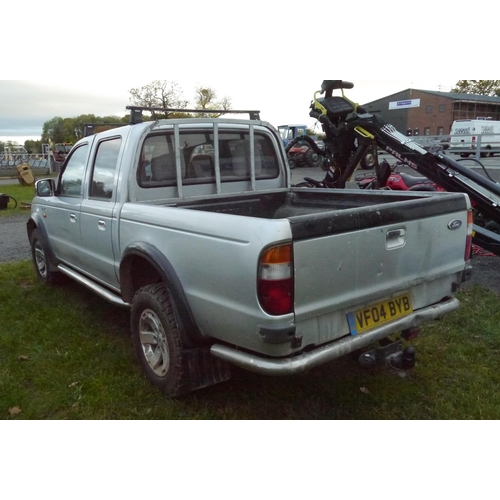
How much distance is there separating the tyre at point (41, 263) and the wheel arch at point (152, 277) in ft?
8.10

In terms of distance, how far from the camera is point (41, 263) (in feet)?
20.3

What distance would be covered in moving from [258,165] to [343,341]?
240 cm

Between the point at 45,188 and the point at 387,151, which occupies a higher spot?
the point at 387,151

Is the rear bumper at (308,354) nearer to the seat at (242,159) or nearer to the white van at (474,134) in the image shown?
the seat at (242,159)

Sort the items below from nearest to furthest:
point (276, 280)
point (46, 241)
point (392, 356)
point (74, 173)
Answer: point (276, 280) < point (392, 356) < point (74, 173) < point (46, 241)

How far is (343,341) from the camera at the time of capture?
280cm

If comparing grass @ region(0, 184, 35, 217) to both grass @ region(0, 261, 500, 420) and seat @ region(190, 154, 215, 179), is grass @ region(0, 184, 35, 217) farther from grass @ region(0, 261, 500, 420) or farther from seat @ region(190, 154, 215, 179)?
seat @ region(190, 154, 215, 179)

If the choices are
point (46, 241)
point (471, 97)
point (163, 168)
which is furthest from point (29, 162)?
point (471, 97)

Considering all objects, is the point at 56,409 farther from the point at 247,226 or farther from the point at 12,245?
the point at 12,245

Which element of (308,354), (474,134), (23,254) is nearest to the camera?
(308,354)

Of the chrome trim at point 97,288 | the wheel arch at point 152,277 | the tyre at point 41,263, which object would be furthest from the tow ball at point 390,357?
the tyre at point 41,263

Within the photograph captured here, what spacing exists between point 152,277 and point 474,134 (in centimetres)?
2634

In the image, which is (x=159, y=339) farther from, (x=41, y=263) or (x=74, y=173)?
(x=41, y=263)

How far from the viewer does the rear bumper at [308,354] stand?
259 cm
